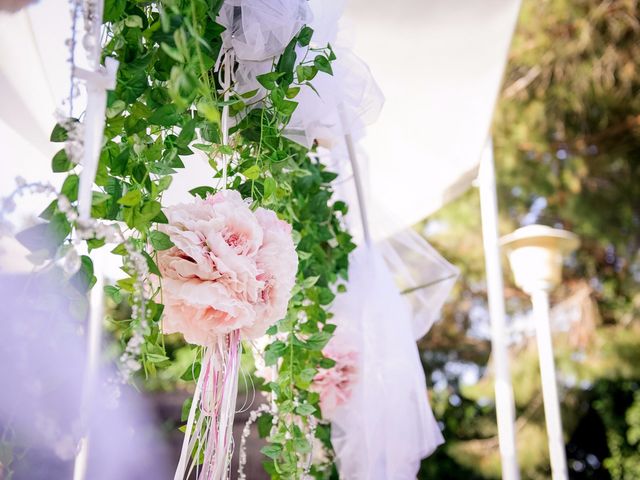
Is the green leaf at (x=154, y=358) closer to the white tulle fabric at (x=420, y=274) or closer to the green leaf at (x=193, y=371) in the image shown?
the green leaf at (x=193, y=371)

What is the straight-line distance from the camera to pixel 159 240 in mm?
629

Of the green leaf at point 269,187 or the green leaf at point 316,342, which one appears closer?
the green leaf at point 269,187

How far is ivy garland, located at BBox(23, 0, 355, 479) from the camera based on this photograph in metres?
0.53

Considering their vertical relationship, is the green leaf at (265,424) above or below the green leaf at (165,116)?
below

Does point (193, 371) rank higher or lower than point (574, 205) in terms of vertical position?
lower

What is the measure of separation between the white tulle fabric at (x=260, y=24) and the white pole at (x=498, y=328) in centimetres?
128

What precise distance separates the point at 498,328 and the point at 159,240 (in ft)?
4.97

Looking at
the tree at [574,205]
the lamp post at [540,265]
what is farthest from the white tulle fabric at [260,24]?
the tree at [574,205]

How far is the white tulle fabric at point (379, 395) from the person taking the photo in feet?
3.78

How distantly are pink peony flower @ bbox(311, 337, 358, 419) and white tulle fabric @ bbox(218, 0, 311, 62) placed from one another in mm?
635

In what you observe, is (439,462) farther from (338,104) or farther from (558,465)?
(338,104)

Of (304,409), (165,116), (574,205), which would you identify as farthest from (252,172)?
(574,205)

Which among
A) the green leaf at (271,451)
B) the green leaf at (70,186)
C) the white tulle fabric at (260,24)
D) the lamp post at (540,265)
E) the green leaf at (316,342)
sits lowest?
the green leaf at (271,451)

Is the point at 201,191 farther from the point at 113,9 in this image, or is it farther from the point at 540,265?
the point at 540,265
